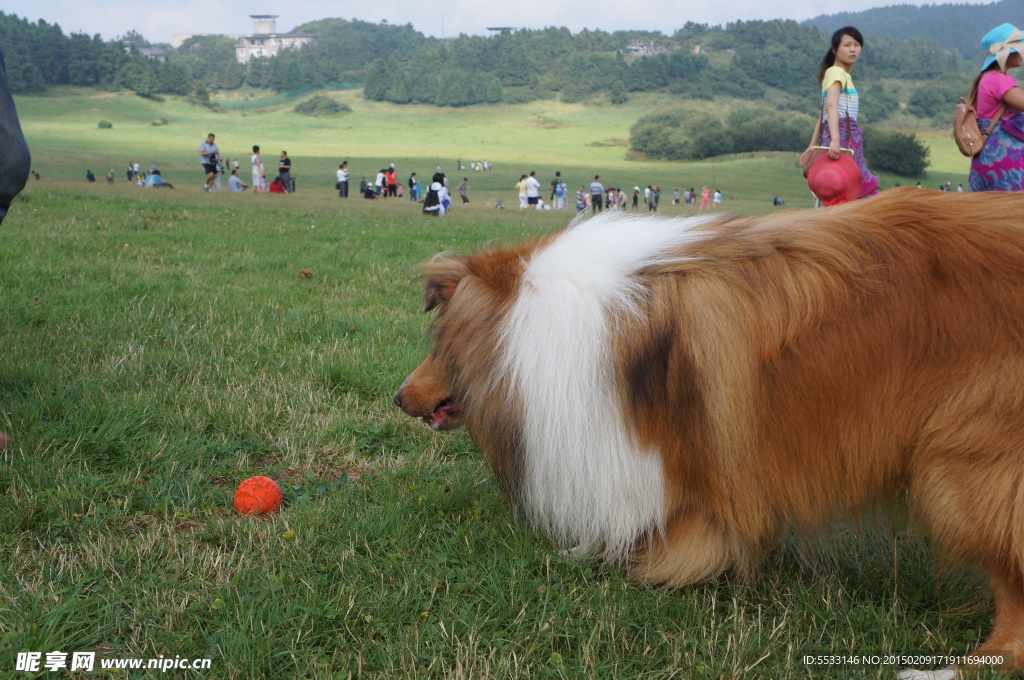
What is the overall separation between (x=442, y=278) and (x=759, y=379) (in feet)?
4.18

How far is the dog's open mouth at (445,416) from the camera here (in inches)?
127

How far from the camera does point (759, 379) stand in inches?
101

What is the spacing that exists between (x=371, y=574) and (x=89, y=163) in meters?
57.7

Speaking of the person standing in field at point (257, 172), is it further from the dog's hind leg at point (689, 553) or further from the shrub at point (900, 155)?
the shrub at point (900, 155)

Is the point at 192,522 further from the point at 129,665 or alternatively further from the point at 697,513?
the point at 697,513

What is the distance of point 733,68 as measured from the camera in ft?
490

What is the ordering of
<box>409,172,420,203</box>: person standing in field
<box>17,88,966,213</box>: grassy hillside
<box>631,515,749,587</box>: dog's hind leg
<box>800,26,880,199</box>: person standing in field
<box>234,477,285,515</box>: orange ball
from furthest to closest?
<box>17,88,966,213</box>: grassy hillside < <box>409,172,420,203</box>: person standing in field < <box>800,26,880,199</box>: person standing in field < <box>234,477,285,515</box>: orange ball < <box>631,515,749,587</box>: dog's hind leg

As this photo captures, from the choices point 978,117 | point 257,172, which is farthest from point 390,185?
point 978,117

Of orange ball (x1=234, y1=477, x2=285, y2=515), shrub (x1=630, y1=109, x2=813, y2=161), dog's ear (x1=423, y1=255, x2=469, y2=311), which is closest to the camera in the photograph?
dog's ear (x1=423, y1=255, x2=469, y2=311)

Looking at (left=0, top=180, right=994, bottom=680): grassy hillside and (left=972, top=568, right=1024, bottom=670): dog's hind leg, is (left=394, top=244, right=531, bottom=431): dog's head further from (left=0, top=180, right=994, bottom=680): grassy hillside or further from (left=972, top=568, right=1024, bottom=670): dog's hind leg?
(left=972, top=568, right=1024, bottom=670): dog's hind leg

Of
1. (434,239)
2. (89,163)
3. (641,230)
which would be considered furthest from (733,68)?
(641,230)

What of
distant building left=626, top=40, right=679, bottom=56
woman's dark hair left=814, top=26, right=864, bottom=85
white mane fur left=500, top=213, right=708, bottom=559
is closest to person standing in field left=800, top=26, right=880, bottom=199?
woman's dark hair left=814, top=26, right=864, bottom=85

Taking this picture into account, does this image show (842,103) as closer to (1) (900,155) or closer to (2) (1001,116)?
(2) (1001,116)

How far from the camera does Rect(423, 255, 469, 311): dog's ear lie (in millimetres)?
3135
